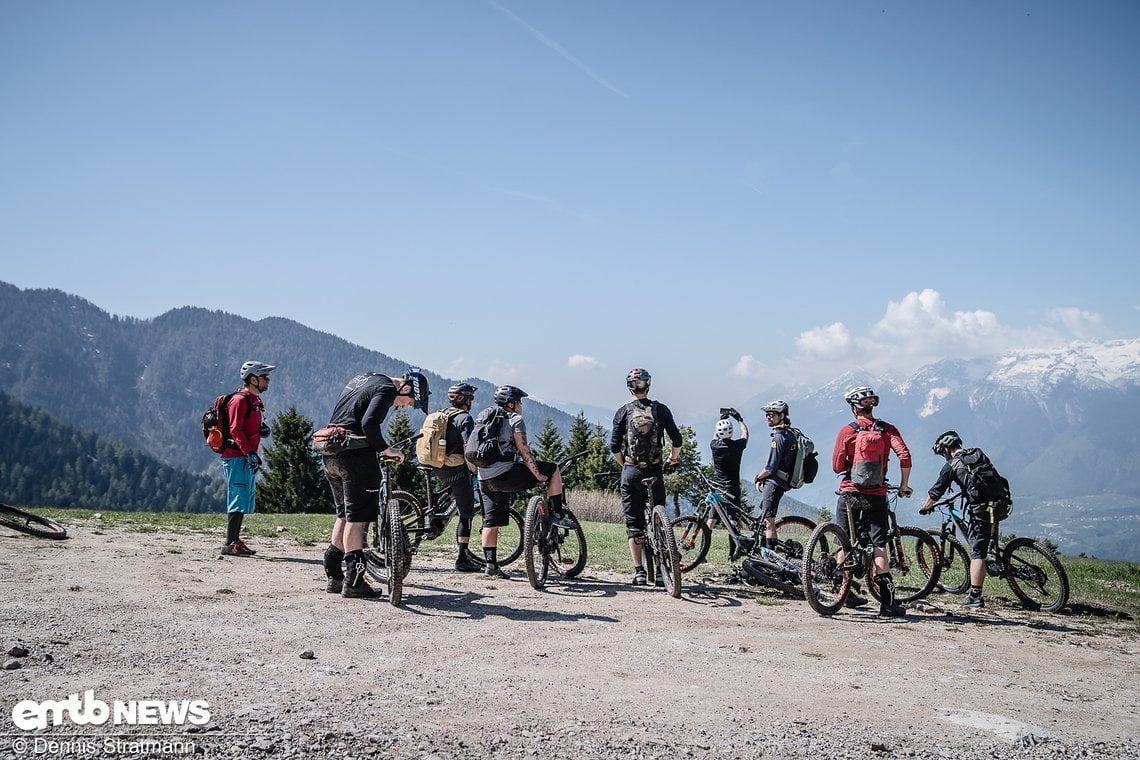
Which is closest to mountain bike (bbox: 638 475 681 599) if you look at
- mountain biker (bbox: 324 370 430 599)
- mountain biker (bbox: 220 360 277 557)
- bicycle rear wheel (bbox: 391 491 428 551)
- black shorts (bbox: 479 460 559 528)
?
black shorts (bbox: 479 460 559 528)

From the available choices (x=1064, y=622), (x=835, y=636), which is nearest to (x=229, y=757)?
(x=835, y=636)

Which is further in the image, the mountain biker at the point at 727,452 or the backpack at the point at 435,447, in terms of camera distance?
the mountain biker at the point at 727,452

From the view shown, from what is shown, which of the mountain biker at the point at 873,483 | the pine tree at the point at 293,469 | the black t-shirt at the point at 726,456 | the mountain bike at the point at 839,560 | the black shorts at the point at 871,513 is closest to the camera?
the mountain bike at the point at 839,560

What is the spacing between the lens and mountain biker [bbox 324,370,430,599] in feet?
25.3

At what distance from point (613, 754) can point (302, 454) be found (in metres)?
65.2

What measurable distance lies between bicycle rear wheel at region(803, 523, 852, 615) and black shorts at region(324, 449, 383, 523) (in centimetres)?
462

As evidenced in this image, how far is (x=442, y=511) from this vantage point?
33.2 ft

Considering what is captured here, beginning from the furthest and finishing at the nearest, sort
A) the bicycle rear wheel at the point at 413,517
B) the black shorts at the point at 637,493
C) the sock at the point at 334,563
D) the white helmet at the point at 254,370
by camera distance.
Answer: the white helmet at the point at 254,370, the bicycle rear wheel at the point at 413,517, the black shorts at the point at 637,493, the sock at the point at 334,563

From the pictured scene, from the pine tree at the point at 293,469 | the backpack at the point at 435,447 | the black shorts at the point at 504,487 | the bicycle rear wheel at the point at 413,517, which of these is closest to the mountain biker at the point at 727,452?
the black shorts at the point at 504,487

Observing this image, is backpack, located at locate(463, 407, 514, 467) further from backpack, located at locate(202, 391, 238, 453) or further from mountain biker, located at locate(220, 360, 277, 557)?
backpack, located at locate(202, 391, 238, 453)

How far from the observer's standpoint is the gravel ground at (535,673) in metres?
4.20

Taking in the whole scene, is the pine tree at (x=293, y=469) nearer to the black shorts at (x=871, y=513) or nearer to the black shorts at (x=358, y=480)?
the black shorts at (x=358, y=480)

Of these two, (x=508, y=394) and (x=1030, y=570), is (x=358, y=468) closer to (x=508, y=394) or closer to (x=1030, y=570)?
(x=508, y=394)

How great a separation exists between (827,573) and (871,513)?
0.87 metres
